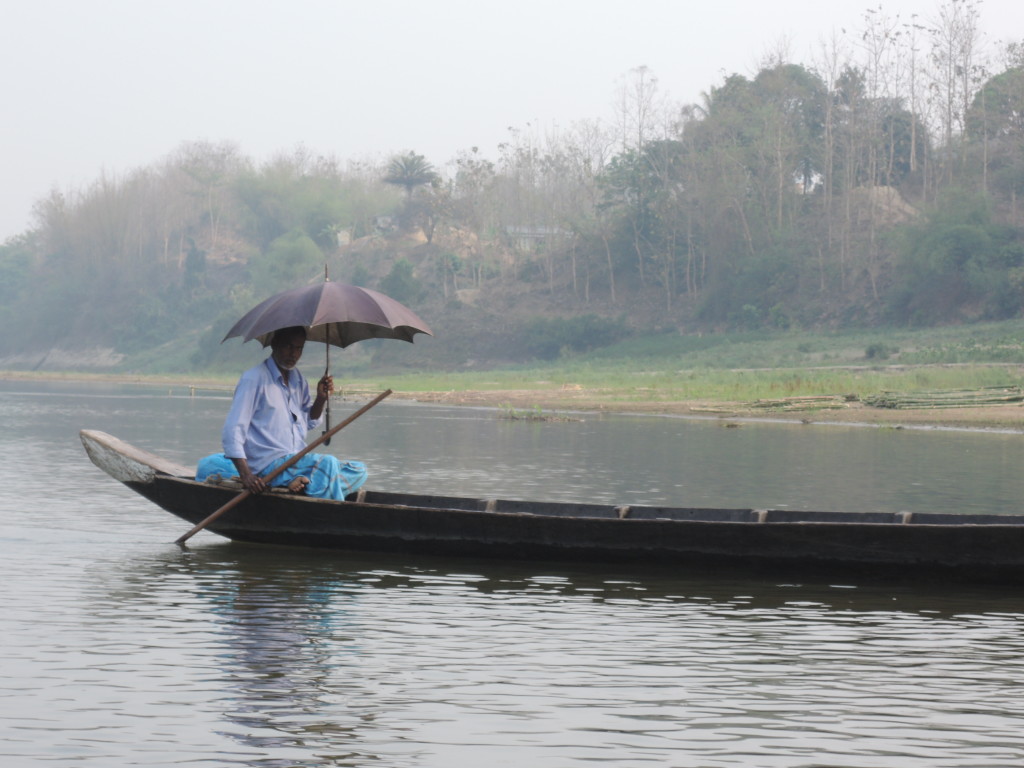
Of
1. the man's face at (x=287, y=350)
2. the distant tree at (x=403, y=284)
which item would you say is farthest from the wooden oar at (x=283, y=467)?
the distant tree at (x=403, y=284)

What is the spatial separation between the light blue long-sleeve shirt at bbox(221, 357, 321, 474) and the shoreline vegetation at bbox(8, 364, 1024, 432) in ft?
58.0

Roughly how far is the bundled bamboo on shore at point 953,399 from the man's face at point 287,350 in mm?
19556

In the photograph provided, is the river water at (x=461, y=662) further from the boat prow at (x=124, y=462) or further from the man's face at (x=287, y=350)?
the man's face at (x=287, y=350)

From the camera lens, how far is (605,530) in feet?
30.7

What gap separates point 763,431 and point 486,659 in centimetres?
1910

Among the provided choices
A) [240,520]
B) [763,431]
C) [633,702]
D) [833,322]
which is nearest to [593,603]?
[633,702]

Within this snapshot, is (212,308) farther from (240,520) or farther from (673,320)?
(240,520)

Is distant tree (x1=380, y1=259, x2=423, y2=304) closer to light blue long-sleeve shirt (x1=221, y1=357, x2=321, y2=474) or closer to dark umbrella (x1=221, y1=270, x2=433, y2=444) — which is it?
light blue long-sleeve shirt (x1=221, y1=357, x2=321, y2=474)

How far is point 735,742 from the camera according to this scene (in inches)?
215

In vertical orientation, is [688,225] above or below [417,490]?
above

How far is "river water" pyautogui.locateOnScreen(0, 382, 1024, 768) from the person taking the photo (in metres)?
5.40

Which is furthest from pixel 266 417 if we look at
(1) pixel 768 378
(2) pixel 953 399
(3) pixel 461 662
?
(1) pixel 768 378

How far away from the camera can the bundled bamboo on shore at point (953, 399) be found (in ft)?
86.7

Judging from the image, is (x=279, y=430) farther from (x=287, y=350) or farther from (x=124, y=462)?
(x=124, y=462)
